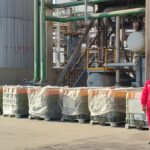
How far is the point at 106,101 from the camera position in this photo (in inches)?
595

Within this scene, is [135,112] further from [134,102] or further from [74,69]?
[74,69]

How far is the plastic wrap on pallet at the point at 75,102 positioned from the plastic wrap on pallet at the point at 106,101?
437 mm

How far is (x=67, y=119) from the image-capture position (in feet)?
54.0

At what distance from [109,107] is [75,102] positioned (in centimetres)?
149

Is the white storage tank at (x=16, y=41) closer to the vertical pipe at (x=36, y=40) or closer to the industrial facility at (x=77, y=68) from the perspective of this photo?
the industrial facility at (x=77, y=68)

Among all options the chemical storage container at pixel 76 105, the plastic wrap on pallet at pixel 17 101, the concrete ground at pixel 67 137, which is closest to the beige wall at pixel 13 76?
the plastic wrap on pallet at pixel 17 101

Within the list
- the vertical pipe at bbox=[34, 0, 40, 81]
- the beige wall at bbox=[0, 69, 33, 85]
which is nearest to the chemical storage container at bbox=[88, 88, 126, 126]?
the vertical pipe at bbox=[34, 0, 40, 81]

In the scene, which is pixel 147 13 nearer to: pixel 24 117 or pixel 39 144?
pixel 24 117

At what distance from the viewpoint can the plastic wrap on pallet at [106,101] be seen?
1495 cm

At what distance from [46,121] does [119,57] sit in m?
6.52

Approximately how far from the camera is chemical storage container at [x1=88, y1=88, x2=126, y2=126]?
14.9 m

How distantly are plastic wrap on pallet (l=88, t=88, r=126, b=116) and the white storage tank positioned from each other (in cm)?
1048

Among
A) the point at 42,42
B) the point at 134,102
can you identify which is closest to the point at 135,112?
the point at 134,102

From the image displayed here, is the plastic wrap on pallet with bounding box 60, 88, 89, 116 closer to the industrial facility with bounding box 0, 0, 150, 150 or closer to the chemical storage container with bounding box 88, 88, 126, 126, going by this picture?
the industrial facility with bounding box 0, 0, 150, 150
